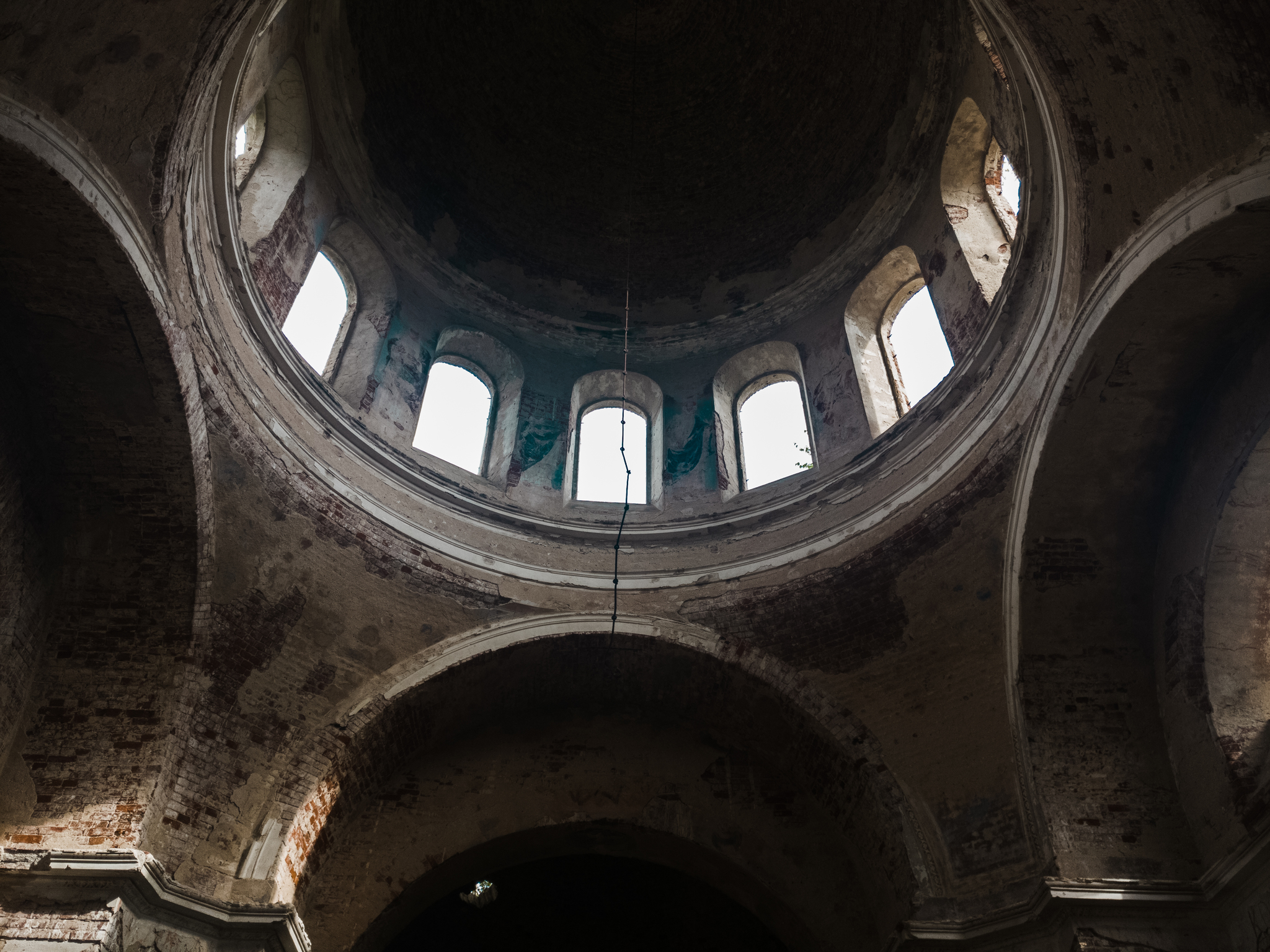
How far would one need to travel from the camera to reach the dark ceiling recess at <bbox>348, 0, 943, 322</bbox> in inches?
492

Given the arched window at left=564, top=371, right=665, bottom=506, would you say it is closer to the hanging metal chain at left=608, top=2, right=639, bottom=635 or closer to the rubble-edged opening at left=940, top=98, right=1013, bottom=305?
the hanging metal chain at left=608, top=2, right=639, bottom=635

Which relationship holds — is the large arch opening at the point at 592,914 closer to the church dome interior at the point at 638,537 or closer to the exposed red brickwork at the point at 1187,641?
the church dome interior at the point at 638,537

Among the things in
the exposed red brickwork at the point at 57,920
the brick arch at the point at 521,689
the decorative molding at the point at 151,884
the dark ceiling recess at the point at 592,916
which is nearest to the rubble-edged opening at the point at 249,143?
the brick arch at the point at 521,689

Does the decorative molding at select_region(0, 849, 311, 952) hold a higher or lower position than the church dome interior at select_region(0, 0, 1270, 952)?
lower

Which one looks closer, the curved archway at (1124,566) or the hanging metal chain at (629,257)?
the curved archway at (1124,566)

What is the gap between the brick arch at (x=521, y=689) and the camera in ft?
25.6

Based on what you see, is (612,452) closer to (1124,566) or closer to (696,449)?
(696,449)

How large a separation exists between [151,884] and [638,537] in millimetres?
5141

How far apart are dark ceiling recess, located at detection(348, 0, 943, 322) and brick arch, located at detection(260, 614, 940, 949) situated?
204 inches

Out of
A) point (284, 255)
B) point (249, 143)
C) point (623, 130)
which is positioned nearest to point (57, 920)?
point (284, 255)

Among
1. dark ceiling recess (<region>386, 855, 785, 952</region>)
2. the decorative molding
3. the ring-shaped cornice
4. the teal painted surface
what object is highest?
the teal painted surface

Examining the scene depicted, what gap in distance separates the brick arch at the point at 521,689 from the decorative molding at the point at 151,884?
26 centimetres

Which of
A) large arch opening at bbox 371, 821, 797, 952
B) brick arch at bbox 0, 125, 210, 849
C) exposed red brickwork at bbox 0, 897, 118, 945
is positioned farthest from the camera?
large arch opening at bbox 371, 821, 797, 952

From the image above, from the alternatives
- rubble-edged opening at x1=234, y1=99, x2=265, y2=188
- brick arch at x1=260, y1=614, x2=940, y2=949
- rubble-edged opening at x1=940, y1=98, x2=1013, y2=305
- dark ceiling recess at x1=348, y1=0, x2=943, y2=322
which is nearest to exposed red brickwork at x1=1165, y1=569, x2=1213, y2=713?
brick arch at x1=260, y1=614, x2=940, y2=949
